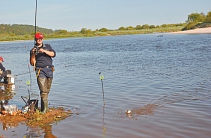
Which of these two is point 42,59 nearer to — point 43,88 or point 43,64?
point 43,64

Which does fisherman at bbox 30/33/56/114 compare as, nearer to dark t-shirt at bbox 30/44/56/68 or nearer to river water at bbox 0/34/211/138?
dark t-shirt at bbox 30/44/56/68

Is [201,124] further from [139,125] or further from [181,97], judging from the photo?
[181,97]

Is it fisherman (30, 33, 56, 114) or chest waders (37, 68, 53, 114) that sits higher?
fisherman (30, 33, 56, 114)

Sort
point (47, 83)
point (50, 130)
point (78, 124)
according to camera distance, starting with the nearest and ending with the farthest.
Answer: point (50, 130) → point (78, 124) → point (47, 83)

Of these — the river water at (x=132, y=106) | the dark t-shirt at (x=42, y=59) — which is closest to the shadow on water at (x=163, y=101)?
the river water at (x=132, y=106)

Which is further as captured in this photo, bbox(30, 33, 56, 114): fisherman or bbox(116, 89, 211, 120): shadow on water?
bbox(116, 89, 211, 120): shadow on water

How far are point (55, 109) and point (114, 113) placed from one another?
1.83m

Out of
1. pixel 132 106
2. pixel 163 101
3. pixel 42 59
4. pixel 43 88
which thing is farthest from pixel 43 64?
pixel 163 101

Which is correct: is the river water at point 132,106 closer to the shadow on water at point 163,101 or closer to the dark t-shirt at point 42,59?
the shadow on water at point 163,101

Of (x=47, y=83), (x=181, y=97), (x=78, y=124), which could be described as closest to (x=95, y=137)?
(x=78, y=124)

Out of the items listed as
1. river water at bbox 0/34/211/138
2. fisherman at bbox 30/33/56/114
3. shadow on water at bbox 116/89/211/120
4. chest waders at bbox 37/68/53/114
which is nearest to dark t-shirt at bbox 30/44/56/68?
fisherman at bbox 30/33/56/114

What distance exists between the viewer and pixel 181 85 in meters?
9.91

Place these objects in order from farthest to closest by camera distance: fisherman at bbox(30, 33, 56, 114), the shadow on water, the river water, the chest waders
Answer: the shadow on water
the chest waders
fisherman at bbox(30, 33, 56, 114)
the river water

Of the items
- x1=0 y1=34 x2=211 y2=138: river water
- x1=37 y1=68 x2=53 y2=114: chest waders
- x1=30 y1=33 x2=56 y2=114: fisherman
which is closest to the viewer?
x1=0 y1=34 x2=211 y2=138: river water
